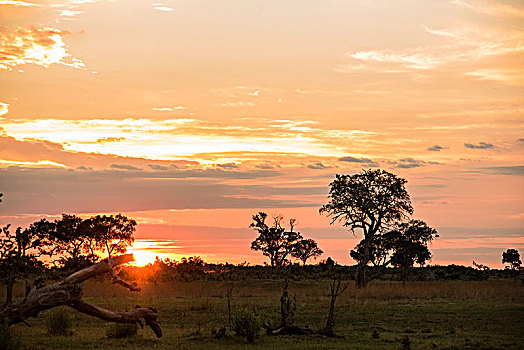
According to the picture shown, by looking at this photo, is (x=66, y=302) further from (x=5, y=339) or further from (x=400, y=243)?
(x=400, y=243)

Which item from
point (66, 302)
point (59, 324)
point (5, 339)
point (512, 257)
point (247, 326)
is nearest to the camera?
point (5, 339)

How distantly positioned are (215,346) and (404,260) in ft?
196

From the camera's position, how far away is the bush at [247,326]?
23672 millimetres

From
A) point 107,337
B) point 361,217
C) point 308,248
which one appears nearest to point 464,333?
point 107,337

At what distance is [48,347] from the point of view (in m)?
22.0

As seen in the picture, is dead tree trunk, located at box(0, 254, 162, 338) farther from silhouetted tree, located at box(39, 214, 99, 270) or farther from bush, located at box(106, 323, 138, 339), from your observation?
silhouetted tree, located at box(39, 214, 99, 270)

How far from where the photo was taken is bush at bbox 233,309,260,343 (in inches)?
932

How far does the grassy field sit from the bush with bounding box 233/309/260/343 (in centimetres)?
36

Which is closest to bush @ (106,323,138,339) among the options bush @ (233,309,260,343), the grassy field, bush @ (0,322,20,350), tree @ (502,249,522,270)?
the grassy field

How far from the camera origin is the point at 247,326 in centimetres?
2372

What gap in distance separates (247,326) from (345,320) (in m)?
9.67

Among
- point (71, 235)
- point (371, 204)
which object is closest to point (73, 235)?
point (71, 235)

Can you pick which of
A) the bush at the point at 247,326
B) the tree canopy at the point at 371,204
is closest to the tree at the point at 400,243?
the tree canopy at the point at 371,204

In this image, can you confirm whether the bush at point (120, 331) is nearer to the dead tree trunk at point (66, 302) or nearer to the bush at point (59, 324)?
the dead tree trunk at point (66, 302)
